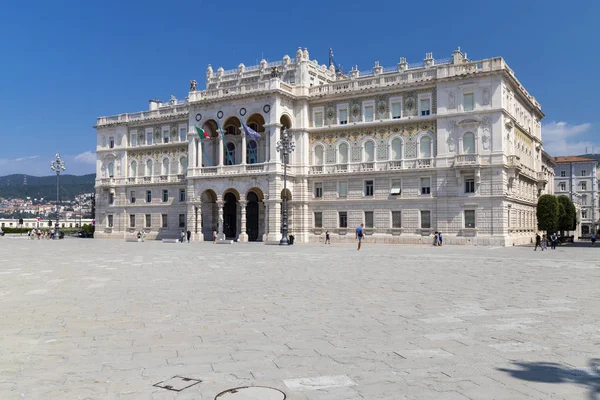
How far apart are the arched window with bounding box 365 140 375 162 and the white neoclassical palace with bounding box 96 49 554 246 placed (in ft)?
0.34

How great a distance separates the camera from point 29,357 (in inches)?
310

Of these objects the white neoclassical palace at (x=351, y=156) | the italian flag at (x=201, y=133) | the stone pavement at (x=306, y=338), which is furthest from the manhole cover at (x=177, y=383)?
A: the italian flag at (x=201, y=133)

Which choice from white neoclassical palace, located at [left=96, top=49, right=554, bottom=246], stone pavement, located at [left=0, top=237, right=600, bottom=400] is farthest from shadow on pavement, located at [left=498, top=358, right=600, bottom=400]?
white neoclassical palace, located at [left=96, top=49, right=554, bottom=246]

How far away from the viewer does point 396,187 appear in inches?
1938

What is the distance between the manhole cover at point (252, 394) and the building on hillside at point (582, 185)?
114 meters

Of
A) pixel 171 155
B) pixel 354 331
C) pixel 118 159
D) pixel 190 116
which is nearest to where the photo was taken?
pixel 354 331

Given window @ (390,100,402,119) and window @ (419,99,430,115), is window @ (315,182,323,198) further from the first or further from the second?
window @ (419,99,430,115)

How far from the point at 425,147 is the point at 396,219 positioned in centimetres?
683

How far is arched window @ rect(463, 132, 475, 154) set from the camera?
45.8m

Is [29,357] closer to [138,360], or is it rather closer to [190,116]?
[138,360]

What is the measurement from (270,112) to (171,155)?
16.8 metres

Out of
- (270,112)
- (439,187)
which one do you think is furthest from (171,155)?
(439,187)

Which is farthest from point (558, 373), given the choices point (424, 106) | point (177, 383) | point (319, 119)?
point (319, 119)

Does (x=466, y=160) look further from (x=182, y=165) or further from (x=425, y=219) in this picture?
(x=182, y=165)
